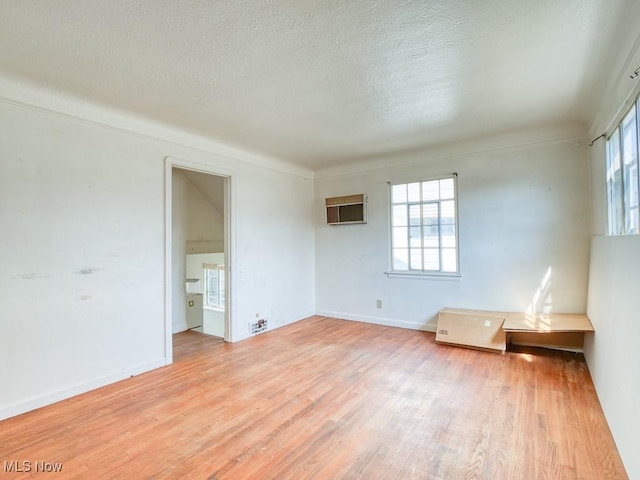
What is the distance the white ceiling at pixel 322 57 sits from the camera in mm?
1758

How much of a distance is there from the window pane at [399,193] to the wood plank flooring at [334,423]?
2336 mm

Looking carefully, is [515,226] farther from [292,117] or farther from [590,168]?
[292,117]

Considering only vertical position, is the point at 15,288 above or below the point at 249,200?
below

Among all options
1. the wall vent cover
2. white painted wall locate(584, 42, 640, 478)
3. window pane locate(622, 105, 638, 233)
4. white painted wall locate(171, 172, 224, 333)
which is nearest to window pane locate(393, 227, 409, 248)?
white painted wall locate(584, 42, 640, 478)

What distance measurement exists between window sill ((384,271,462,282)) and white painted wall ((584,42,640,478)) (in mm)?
1444

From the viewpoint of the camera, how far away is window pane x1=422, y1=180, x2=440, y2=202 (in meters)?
4.60

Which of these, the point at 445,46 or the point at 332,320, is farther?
the point at 332,320

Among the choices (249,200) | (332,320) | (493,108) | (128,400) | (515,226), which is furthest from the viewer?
(332,320)

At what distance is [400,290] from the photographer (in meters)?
4.88

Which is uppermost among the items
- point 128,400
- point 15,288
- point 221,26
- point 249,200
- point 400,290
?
point 221,26

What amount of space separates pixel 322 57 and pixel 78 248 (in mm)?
2636

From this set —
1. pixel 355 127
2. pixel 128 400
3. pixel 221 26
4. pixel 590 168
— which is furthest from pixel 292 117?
pixel 590 168

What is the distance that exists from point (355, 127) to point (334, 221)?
210 centimetres

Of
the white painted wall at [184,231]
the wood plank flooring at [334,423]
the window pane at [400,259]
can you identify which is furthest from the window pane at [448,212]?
the white painted wall at [184,231]
